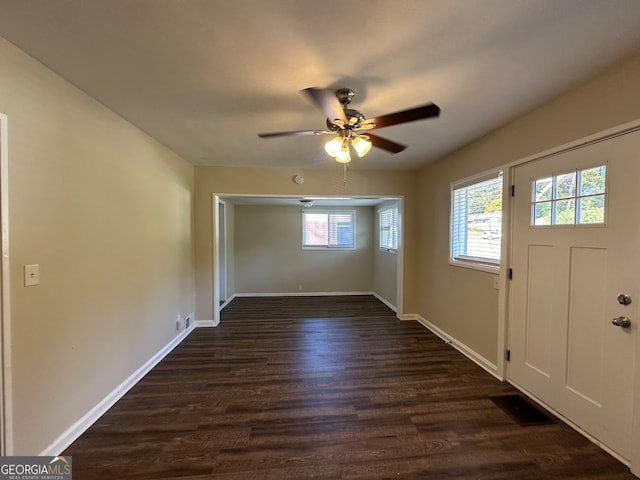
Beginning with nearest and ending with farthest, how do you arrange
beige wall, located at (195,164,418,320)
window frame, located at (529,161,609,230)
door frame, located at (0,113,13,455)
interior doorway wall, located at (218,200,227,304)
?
1. door frame, located at (0,113,13,455)
2. window frame, located at (529,161,609,230)
3. beige wall, located at (195,164,418,320)
4. interior doorway wall, located at (218,200,227,304)

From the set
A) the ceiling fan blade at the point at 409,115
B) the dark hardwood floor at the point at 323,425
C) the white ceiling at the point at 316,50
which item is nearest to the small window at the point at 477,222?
the white ceiling at the point at 316,50

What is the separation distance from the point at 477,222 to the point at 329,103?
2328 millimetres

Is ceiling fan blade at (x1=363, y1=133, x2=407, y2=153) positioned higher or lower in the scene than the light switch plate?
higher

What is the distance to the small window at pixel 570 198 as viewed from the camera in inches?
70.6

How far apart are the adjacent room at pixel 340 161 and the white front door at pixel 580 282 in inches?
0.5

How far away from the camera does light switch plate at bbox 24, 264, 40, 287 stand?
1.53m

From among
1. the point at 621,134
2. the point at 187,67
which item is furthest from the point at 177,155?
the point at 621,134

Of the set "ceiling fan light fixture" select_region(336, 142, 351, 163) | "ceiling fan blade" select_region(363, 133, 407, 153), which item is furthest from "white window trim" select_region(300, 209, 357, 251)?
"ceiling fan light fixture" select_region(336, 142, 351, 163)

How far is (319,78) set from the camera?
175cm

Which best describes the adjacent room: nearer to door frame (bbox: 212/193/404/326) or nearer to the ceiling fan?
the ceiling fan

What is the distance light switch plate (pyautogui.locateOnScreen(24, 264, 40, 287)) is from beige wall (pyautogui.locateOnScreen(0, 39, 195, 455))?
0.10 ft

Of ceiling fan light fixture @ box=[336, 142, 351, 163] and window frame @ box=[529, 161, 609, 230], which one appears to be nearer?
window frame @ box=[529, 161, 609, 230]

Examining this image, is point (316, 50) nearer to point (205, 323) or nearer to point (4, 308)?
point (4, 308)

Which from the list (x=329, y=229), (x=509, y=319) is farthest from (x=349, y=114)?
(x=329, y=229)
